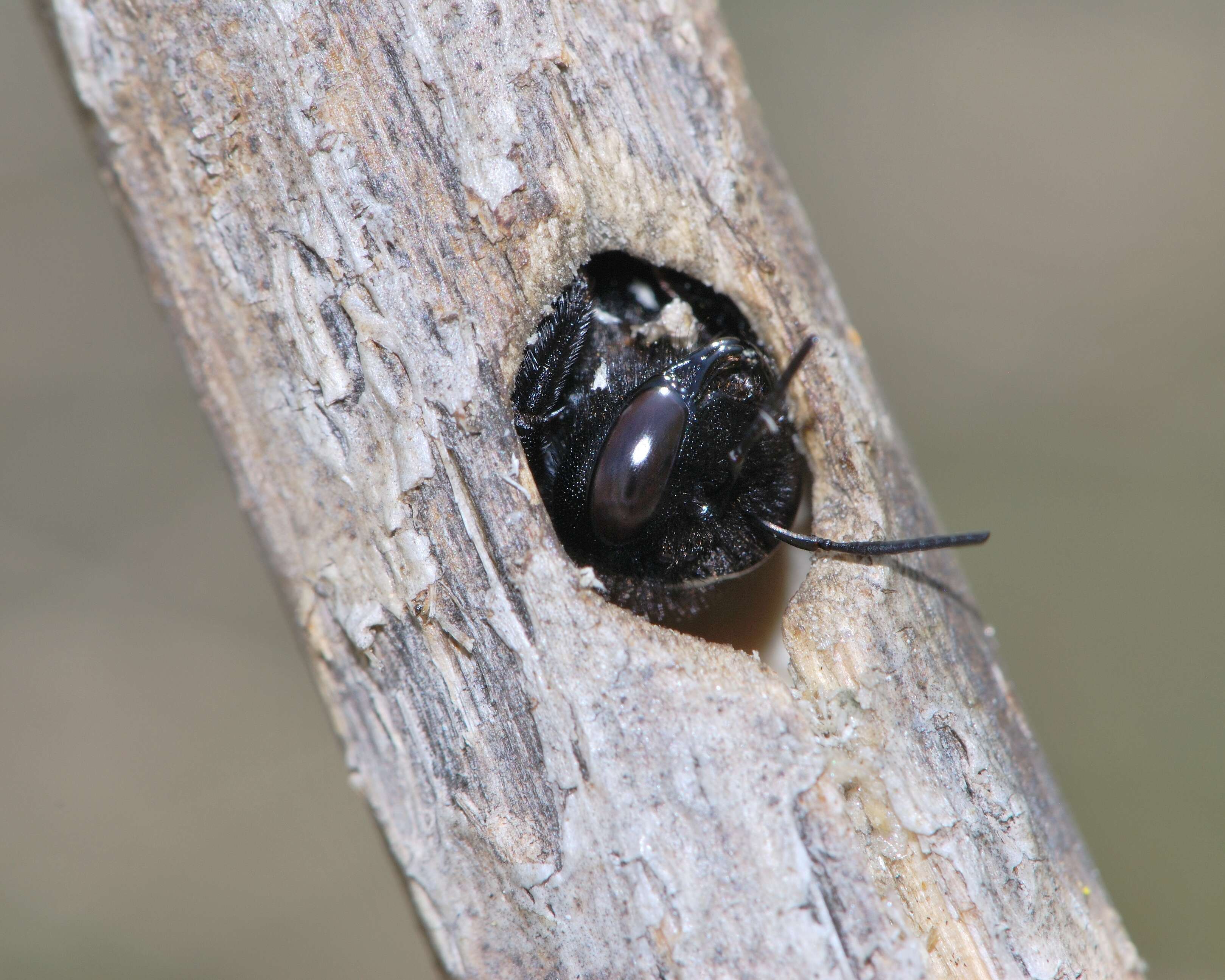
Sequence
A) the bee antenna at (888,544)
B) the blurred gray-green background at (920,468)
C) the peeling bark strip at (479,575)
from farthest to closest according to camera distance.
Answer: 1. the blurred gray-green background at (920,468)
2. the bee antenna at (888,544)
3. the peeling bark strip at (479,575)

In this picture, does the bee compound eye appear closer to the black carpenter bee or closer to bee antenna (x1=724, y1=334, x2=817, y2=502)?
the black carpenter bee

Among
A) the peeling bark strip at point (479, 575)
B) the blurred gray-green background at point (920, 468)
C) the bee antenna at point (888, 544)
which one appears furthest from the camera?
the blurred gray-green background at point (920, 468)

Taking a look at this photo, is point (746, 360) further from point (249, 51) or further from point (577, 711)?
point (249, 51)

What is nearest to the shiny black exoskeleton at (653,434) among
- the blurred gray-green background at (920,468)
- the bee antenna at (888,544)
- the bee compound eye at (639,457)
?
the bee compound eye at (639,457)

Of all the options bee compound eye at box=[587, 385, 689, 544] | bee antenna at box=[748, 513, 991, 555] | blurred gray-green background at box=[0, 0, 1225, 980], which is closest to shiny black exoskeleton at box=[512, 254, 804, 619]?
bee compound eye at box=[587, 385, 689, 544]

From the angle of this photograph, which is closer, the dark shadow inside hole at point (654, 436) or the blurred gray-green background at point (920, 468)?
the dark shadow inside hole at point (654, 436)

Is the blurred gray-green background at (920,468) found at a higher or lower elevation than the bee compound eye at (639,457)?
lower

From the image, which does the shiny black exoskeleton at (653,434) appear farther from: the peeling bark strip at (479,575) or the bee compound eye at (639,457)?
the peeling bark strip at (479,575)
